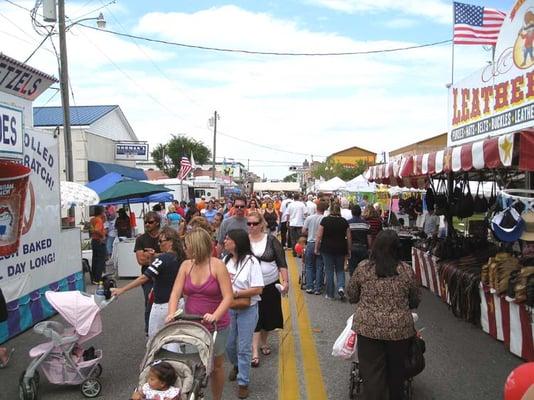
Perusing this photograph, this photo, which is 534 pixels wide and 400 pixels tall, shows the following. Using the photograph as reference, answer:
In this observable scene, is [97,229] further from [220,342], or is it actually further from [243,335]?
[220,342]

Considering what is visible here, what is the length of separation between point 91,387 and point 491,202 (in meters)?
8.84

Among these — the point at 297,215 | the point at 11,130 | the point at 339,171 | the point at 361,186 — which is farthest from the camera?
the point at 339,171

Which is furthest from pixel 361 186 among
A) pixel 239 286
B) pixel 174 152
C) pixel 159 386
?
pixel 174 152

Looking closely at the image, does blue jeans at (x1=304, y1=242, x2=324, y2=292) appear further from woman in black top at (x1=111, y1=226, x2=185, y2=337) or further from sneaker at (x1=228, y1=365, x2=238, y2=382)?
woman in black top at (x1=111, y1=226, x2=185, y2=337)

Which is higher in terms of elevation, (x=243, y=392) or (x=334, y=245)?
(x=334, y=245)

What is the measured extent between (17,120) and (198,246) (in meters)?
4.17

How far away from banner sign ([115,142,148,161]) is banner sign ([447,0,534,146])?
79.4 feet

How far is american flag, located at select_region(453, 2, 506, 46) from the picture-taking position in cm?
1059

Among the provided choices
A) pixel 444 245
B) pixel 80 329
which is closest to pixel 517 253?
pixel 444 245

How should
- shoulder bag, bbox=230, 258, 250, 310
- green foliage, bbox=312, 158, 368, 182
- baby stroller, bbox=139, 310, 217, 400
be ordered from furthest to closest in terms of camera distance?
green foliage, bbox=312, 158, 368, 182, shoulder bag, bbox=230, 258, 250, 310, baby stroller, bbox=139, 310, 217, 400

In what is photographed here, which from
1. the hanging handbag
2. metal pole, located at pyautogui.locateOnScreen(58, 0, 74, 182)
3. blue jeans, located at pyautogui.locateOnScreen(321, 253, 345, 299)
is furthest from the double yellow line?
metal pole, located at pyautogui.locateOnScreen(58, 0, 74, 182)

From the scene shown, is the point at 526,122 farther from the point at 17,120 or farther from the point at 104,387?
the point at 17,120

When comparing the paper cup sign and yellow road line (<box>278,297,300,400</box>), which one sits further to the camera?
the paper cup sign

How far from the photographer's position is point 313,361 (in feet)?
20.2
